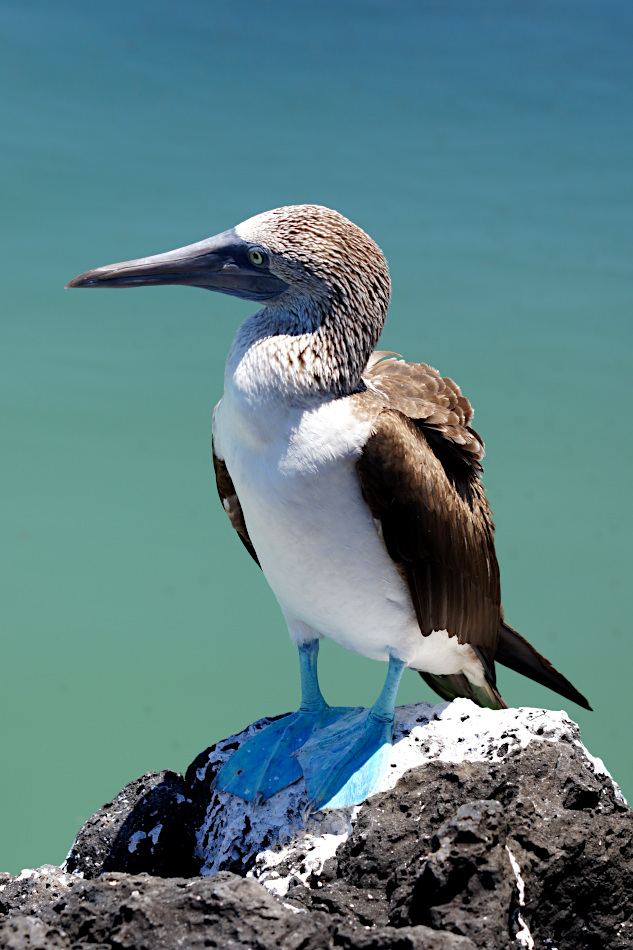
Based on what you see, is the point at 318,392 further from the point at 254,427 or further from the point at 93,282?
the point at 93,282

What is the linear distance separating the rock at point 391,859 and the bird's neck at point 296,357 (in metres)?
1.37

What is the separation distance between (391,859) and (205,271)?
2.14 meters

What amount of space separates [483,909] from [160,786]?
178cm

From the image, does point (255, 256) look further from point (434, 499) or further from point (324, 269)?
point (434, 499)

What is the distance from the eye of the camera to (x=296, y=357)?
3.55m

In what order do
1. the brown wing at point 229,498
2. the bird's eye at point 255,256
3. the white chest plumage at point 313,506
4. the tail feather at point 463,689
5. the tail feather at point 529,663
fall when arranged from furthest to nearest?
the tail feather at point 463,689 → the tail feather at point 529,663 → the brown wing at point 229,498 → the bird's eye at point 255,256 → the white chest plumage at point 313,506

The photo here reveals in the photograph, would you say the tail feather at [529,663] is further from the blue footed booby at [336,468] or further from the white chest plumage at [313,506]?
the white chest plumage at [313,506]

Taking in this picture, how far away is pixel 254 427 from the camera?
3.54 m

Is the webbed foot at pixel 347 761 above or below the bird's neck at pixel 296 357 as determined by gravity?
below

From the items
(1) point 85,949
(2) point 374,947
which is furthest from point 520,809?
(1) point 85,949

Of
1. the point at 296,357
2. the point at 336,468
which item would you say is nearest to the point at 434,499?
the point at 336,468

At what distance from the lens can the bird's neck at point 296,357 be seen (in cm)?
353

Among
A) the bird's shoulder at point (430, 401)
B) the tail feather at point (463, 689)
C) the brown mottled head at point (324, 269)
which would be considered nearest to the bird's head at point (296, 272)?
the brown mottled head at point (324, 269)

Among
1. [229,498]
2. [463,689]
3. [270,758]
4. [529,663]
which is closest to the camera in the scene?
[270,758]
